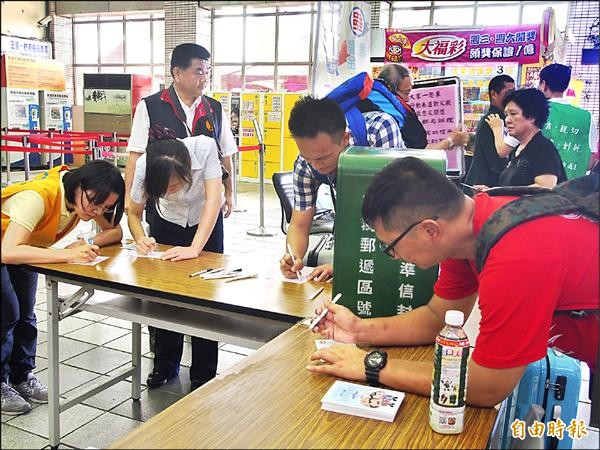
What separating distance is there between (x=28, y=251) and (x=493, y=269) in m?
1.74

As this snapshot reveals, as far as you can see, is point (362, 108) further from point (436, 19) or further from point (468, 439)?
point (436, 19)

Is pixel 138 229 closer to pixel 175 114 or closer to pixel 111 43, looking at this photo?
pixel 175 114

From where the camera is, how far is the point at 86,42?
13.1m

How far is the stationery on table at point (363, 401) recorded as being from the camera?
44.7 inches

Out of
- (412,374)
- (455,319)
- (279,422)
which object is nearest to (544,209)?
(455,319)

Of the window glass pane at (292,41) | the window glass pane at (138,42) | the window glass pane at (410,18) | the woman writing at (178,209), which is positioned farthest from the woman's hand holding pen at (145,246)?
the window glass pane at (138,42)

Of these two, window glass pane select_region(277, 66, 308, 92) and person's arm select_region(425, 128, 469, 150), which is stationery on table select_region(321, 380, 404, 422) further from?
window glass pane select_region(277, 66, 308, 92)

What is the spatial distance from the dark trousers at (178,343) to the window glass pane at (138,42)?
34.7 feet

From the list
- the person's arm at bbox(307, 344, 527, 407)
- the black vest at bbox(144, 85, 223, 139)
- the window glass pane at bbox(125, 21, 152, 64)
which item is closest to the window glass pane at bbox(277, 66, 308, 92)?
the window glass pane at bbox(125, 21, 152, 64)

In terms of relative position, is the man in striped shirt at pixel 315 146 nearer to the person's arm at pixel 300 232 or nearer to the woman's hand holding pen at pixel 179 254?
the person's arm at pixel 300 232

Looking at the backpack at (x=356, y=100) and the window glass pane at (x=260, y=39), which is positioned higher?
the window glass pane at (x=260, y=39)

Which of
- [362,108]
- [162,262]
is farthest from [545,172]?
[162,262]

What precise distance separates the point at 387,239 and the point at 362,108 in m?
1.16

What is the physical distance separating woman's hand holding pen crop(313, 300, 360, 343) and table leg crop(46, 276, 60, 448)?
1147 millimetres
